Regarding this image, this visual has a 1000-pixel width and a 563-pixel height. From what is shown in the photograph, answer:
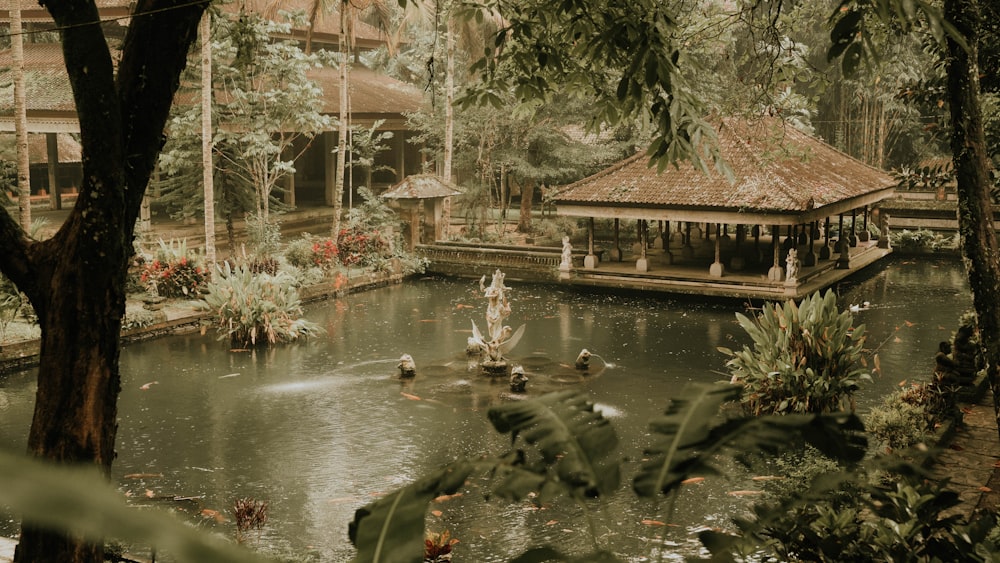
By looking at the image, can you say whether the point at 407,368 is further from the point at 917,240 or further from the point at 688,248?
the point at 917,240

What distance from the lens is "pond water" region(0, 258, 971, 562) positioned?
26.7 ft

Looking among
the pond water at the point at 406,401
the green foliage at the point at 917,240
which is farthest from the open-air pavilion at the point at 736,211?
the green foliage at the point at 917,240

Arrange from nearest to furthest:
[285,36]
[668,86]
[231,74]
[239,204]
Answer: [668,86], [231,74], [239,204], [285,36]

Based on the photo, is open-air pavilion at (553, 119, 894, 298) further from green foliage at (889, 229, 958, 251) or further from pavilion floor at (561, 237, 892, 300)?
green foliage at (889, 229, 958, 251)

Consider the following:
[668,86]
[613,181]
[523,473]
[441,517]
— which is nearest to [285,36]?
[613,181]

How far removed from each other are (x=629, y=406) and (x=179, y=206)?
15.1 m

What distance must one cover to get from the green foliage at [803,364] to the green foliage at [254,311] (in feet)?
25.8

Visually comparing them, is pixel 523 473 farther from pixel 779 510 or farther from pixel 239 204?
pixel 239 204

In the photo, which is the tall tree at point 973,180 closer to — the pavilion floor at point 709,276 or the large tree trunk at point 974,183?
the large tree trunk at point 974,183

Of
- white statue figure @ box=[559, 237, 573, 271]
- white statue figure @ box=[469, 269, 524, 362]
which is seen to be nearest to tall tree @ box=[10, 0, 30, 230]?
white statue figure @ box=[469, 269, 524, 362]

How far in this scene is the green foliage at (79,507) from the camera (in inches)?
22.8

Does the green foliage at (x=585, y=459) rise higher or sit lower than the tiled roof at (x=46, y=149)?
lower

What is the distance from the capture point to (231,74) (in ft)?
65.1

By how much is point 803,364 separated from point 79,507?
34.1 feet
